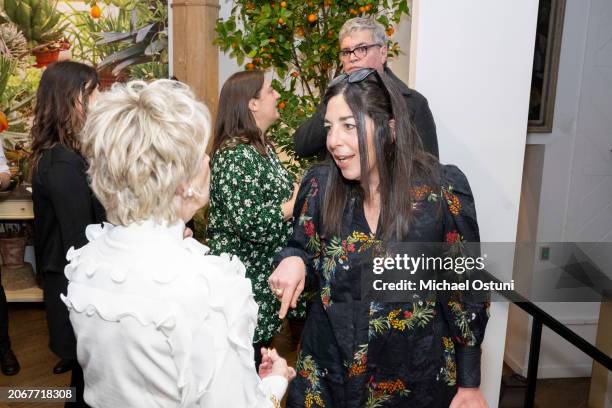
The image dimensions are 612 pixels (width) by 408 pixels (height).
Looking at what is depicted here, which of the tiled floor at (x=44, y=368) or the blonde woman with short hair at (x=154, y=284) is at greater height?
the blonde woman with short hair at (x=154, y=284)

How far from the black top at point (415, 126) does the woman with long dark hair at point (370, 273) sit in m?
0.38

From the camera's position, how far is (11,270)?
4465 mm

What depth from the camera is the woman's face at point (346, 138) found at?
1550mm

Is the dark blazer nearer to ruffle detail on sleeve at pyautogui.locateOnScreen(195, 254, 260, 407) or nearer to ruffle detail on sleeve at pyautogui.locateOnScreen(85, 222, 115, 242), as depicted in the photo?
ruffle detail on sleeve at pyautogui.locateOnScreen(85, 222, 115, 242)

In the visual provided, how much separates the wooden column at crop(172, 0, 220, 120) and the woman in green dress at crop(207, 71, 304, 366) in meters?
1.77

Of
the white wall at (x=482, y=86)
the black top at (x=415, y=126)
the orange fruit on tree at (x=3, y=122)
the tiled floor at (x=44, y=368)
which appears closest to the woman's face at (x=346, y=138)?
the black top at (x=415, y=126)

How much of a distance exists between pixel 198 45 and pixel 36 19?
1.33 meters

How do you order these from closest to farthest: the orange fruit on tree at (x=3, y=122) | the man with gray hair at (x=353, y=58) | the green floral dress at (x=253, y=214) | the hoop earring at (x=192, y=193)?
1. the hoop earring at (x=192, y=193)
2. the green floral dress at (x=253, y=214)
3. the man with gray hair at (x=353, y=58)
4. the orange fruit on tree at (x=3, y=122)

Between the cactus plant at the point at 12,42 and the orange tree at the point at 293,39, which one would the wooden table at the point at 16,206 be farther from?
the orange tree at the point at 293,39

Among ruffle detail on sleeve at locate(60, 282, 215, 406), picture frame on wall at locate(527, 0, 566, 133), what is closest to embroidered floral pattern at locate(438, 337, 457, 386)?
ruffle detail on sleeve at locate(60, 282, 215, 406)

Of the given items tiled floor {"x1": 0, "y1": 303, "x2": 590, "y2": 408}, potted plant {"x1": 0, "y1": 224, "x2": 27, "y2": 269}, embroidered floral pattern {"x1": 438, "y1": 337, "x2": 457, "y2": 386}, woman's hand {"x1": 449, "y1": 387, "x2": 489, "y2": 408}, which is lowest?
tiled floor {"x1": 0, "y1": 303, "x2": 590, "y2": 408}

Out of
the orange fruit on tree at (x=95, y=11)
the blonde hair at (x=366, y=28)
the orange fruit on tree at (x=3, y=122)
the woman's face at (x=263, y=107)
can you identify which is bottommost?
the orange fruit on tree at (x=3, y=122)

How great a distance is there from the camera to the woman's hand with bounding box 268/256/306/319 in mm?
1588

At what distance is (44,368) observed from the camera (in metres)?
3.57
